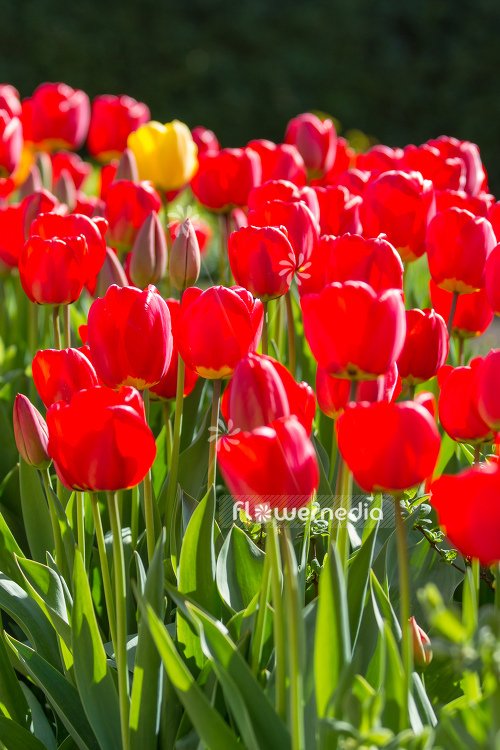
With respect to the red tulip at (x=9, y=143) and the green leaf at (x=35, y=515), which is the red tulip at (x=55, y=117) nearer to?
the red tulip at (x=9, y=143)

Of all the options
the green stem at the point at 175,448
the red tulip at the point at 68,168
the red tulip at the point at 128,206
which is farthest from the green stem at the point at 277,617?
the red tulip at the point at 68,168

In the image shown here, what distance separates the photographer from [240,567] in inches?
43.3

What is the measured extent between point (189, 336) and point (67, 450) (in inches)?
9.0

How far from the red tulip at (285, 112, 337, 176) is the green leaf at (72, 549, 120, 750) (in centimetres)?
155

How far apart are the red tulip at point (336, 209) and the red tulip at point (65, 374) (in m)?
0.68

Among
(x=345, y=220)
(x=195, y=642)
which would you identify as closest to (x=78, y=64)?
(x=345, y=220)

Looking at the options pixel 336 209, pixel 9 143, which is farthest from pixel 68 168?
pixel 336 209

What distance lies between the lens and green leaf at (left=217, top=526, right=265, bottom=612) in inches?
42.5

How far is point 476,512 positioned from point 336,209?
1034 mm

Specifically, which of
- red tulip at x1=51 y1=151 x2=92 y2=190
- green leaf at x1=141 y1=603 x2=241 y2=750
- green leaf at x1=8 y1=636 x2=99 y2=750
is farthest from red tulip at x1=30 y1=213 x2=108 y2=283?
red tulip at x1=51 y1=151 x2=92 y2=190

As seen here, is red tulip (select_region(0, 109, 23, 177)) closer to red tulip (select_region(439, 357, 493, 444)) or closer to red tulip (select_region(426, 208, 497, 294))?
red tulip (select_region(426, 208, 497, 294))

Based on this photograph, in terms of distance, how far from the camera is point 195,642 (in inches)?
38.8

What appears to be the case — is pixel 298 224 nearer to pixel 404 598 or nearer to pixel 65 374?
pixel 65 374

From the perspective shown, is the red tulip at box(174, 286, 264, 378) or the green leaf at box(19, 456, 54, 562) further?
the green leaf at box(19, 456, 54, 562)
